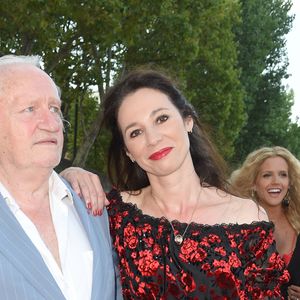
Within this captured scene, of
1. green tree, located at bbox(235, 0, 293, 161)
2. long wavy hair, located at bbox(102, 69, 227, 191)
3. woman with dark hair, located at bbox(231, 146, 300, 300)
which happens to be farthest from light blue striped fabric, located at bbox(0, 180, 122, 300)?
green tree, located at bbox(235, 0, 293, 161)

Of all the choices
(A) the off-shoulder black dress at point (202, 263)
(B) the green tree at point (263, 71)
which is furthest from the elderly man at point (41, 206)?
(B) the green tree at point (263, 71)

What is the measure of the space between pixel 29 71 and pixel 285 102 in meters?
35.3

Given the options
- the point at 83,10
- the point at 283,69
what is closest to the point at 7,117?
the point at 83,10

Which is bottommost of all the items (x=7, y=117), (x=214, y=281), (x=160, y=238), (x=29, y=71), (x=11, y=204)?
(x=214, y=281)

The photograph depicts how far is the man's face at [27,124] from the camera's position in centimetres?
312

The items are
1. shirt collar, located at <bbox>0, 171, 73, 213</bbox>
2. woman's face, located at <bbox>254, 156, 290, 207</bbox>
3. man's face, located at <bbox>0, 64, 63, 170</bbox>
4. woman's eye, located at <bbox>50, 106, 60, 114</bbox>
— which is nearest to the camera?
man's face, located at <bbox>0, 64, 63, 170</bbox>

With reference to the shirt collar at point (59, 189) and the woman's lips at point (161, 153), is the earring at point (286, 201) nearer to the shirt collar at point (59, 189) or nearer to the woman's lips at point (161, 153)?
the woman's lips at point (161, 153)

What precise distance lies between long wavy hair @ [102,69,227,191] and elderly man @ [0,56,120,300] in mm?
582

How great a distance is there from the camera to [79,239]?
3230mm

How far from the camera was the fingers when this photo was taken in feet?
11.5

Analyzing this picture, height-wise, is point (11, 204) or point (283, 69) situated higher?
point (283, 69)

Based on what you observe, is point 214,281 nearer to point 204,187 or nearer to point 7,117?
point 204,187

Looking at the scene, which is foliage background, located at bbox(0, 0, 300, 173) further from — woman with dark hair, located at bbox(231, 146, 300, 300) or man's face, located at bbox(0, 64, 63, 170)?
man's face, located at bbox(0, 64, 63, 170)

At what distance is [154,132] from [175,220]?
51 centimetres
